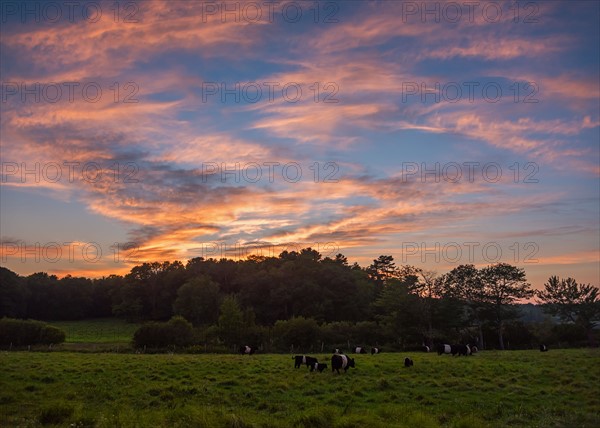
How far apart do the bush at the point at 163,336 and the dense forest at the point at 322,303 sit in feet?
9.59

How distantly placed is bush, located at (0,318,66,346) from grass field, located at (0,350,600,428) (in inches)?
1254

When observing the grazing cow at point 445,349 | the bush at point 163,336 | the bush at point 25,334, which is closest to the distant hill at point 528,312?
the grazing cow at point 445,349

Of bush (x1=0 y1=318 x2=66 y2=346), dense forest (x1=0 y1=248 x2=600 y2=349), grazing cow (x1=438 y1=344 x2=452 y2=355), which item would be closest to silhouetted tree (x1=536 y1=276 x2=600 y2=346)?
dense forest (x1=0 y1=248 x2=600 y2=349)

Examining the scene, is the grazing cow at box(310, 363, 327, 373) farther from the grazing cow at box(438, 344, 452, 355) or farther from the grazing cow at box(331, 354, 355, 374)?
the grazing cow at box(438, 344, 452, 355)

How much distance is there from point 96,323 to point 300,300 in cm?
6273

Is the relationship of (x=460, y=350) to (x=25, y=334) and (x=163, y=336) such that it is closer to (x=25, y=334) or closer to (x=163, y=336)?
(x=163, y=336)

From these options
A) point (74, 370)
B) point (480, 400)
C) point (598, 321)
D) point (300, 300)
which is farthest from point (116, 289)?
point (480, 400)

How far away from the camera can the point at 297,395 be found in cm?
2220

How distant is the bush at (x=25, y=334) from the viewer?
60312 millimetres

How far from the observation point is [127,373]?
94.3 ft

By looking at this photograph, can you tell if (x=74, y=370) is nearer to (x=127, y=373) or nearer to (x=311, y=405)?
(x=127, y=373)

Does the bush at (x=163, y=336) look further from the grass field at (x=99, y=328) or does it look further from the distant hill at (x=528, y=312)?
the distant hill at (x=528, y=312)

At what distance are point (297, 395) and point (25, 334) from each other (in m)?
54.6

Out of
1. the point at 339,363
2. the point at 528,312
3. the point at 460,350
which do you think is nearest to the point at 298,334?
the point at 460,350
